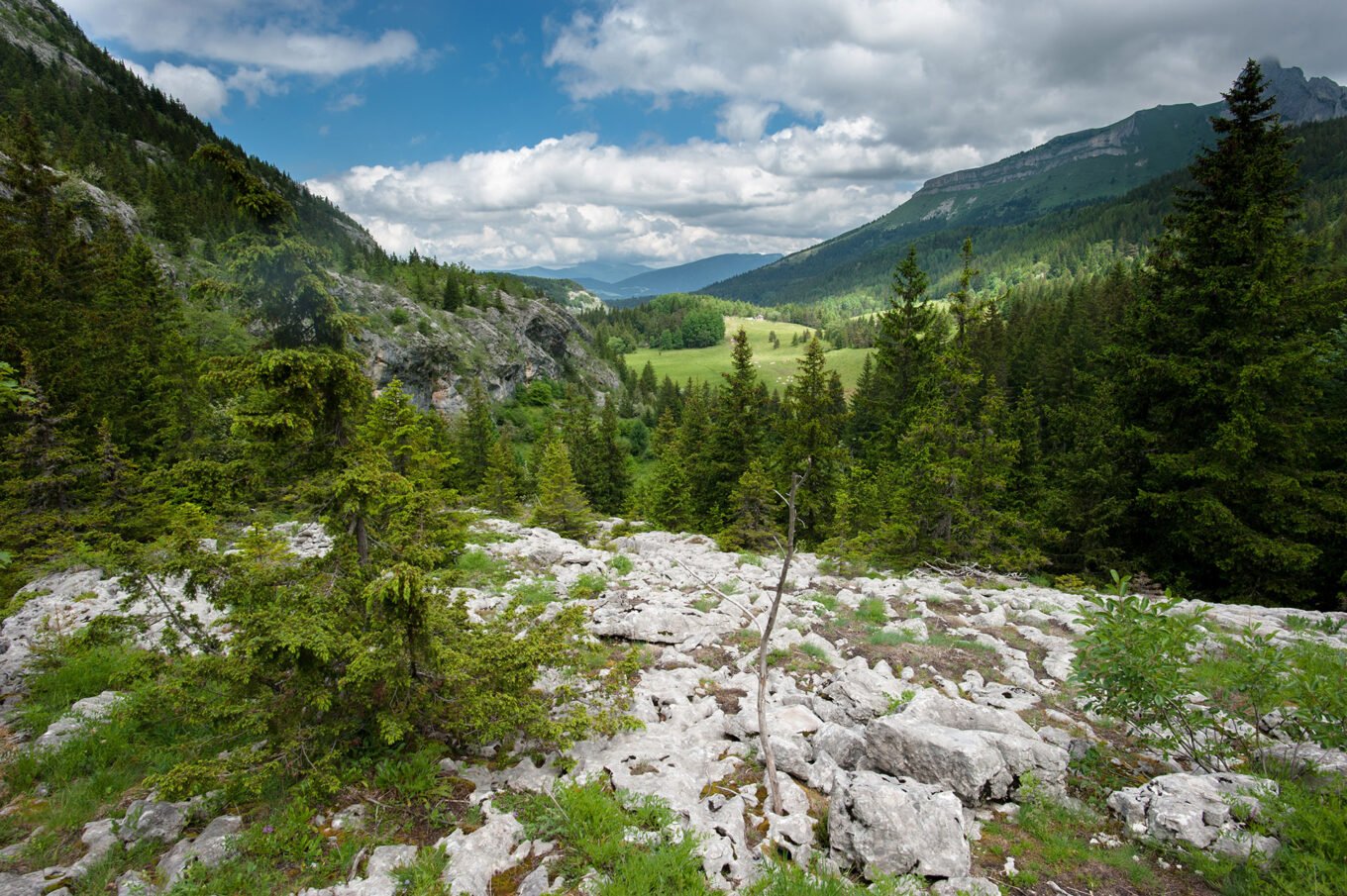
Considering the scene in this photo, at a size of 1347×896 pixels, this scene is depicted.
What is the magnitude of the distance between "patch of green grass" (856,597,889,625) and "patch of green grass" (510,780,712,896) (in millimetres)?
7973

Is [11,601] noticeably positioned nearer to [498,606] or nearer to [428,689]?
[498,606]

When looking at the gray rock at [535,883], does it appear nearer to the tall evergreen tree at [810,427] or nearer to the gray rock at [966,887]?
the gray rock at [966,887]

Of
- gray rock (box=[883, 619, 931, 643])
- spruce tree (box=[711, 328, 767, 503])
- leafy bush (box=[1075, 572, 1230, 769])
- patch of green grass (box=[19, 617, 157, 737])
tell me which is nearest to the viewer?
leafy bush (box=[1075, 572, 1230, 769])

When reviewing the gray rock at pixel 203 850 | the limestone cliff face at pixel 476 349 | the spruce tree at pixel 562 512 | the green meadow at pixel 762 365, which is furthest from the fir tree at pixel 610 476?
the green meadow at pixel 762 365

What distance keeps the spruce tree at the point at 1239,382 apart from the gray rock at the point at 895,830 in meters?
16.3

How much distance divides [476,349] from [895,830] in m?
109

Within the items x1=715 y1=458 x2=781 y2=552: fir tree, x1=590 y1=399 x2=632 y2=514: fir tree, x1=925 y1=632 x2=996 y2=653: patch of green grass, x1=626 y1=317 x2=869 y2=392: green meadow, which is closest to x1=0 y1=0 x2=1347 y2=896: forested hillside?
x1=925 y1=632 x2=996 y2=653: patch of green grass

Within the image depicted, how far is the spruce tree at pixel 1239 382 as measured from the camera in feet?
49.2

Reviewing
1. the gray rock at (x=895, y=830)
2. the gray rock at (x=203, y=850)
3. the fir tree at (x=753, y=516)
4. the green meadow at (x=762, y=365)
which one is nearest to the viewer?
the gray rock at (x=895, y=830)

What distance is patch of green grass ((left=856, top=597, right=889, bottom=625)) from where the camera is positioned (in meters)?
12.1

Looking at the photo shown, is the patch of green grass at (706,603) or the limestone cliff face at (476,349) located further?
the limestone cliff face at (476,349)

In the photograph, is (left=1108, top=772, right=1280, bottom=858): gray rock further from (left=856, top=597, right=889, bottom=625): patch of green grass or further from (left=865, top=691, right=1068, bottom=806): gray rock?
(left=856, top=597, right=889, bottom=625): patch of green grass

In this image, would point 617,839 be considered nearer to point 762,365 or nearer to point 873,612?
point 873,612

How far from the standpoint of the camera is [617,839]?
496 cm
